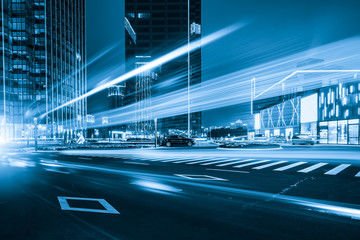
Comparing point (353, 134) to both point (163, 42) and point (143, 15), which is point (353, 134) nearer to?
point (163, 42)

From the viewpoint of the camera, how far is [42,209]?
5355mm

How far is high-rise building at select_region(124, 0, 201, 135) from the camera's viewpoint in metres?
98.7

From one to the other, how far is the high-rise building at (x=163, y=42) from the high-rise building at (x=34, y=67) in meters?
25.4

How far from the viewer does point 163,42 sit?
9981 cm

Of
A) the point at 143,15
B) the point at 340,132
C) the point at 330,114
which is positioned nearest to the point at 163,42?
the point at 143,15

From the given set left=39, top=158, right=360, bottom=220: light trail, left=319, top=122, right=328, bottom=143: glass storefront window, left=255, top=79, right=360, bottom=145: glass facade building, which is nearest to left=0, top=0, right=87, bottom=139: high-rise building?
left=255, top=79, right=360, bottom=145: glass facade building

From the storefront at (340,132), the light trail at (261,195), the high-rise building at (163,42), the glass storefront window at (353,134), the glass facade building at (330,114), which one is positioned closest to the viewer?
the light trail at (261,195)

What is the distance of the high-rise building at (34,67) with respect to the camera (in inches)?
2660

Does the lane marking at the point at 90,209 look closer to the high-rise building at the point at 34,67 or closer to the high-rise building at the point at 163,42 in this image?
the high-rise building at the point at 34,67

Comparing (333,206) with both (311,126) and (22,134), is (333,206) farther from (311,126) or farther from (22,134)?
(22,134)

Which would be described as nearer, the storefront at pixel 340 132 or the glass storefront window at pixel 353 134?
the glass storefront window at pixel 353 134

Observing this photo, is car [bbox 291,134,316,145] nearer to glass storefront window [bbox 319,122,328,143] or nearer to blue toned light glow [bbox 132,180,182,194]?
glass storefront window [bbox 319,122,328,143]

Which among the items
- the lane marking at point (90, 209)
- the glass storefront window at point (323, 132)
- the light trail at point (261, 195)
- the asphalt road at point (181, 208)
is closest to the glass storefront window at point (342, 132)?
the glass storefront window at point (323, 132)

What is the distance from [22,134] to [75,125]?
24284 mm
